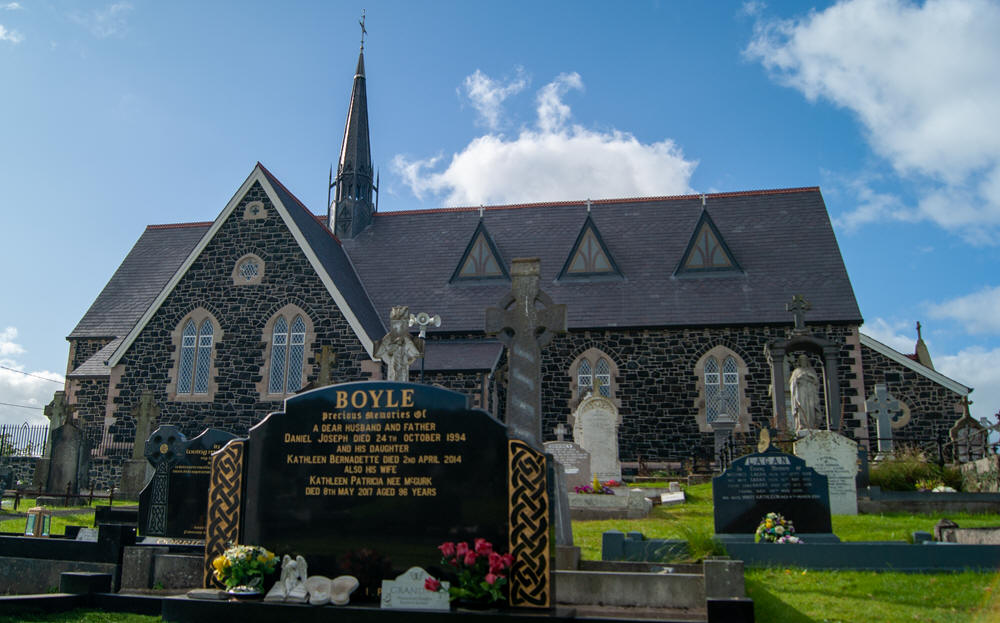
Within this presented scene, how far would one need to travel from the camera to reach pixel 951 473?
16625 mm

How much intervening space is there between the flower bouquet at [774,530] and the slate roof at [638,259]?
45.1 feet

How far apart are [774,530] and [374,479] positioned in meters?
5.54

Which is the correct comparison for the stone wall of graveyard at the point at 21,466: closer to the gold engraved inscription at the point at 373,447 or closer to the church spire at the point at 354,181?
the church spire at the point at 354,181

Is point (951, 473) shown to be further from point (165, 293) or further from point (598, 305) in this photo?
point (165, 293)

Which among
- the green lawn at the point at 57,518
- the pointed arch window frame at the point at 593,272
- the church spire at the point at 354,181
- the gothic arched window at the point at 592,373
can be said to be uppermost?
the church spire at the point at 354,181

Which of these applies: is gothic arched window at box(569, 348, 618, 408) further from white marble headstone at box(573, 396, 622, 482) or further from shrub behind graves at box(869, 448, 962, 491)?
shrub behind graves at box(869, 448, 962, 491)

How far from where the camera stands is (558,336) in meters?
24.8

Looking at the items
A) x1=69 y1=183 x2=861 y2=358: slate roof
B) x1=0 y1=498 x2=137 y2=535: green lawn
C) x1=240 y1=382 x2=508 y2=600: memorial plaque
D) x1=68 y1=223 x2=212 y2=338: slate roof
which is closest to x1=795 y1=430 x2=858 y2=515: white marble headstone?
x1=69 y1=183 x2=861 y2=358: slate roof

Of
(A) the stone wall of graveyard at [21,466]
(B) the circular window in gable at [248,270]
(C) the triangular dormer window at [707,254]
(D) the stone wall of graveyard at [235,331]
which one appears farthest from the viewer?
(A) the stone wall of graveyard at [21,466]

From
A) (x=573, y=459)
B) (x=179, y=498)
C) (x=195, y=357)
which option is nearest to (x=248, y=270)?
(x=195, y=357)

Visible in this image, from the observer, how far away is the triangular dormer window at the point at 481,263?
27.2 metres

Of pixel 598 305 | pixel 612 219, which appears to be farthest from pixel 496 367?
pixel 612 219

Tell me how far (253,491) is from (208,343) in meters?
17.3

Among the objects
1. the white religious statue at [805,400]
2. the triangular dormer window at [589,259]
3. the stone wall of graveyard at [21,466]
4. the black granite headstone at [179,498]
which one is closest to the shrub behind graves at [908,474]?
the white religious statue at [805,400]
